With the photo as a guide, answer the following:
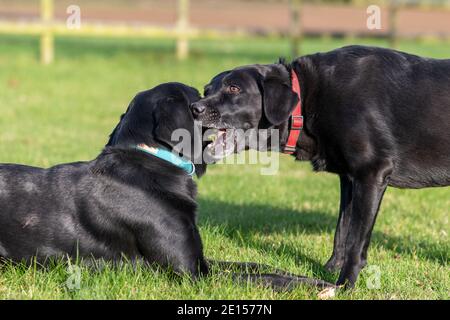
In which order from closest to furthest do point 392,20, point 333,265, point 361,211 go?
point 361,211 < point 333,265 < point 392,20

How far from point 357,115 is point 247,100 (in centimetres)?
79

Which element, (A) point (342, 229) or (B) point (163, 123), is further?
(A) point (342, 229)

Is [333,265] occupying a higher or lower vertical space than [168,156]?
lower

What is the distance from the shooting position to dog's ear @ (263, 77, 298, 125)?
16.5 feet

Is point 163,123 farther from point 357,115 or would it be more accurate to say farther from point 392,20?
point 392,20

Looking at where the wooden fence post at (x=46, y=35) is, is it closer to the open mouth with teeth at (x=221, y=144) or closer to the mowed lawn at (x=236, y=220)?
the mowed lawn at (x=236, y=220)

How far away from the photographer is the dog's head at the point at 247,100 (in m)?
5.04

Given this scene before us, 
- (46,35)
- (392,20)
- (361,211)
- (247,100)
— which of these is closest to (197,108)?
(247,100)

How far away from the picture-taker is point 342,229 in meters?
→ 5.54

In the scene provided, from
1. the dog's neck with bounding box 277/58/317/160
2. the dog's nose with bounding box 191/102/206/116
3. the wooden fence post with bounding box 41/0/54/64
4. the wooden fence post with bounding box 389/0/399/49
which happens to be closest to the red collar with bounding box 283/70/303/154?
the dog's neck with bounding box 277/58/317/160
